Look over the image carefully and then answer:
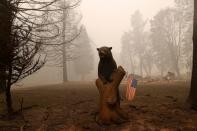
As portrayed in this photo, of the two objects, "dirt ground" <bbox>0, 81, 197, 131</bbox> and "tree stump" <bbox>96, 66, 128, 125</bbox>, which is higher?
"tree stump" <bbox>96, 66, 128, 125</bbox>

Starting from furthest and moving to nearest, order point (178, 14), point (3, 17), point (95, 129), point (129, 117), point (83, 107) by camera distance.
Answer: point (178, 14) < point (83, 107) < point (3, 17) < point (129, 117) < point (95, 129)

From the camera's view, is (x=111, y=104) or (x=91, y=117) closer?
(x=111, y=104)

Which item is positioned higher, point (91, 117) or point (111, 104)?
point (111, 104)

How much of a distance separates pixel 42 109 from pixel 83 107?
1.48 metres

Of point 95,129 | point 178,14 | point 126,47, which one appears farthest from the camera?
point 126,47

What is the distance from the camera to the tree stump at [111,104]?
830 centimetres

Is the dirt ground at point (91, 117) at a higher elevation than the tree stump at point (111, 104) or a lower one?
lower

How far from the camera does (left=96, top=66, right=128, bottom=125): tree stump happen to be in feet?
27.2

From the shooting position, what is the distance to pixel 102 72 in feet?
28.8

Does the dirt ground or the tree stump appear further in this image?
the tree stump

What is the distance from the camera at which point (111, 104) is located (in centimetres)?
829

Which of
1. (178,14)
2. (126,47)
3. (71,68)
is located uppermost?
(178,14)

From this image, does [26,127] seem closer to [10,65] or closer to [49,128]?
[49,128]

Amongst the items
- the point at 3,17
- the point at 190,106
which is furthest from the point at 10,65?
the point at 190,106
